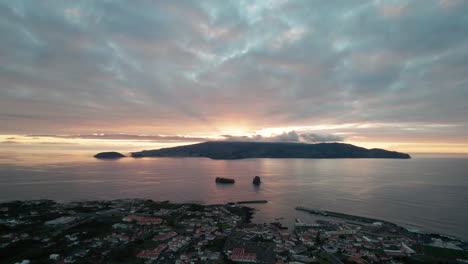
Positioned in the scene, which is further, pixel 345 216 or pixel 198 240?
pixel 345 216

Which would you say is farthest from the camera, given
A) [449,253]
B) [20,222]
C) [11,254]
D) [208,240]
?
[20,222]

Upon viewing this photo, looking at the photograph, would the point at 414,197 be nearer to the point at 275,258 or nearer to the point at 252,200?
the point at 252,200

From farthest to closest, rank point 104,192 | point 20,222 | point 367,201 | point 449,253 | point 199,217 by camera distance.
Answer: point 104,192 < point 367,201 < point 199,217 < point 20,222 < point 449,253

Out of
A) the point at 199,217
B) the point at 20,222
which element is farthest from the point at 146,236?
the point at 20,222

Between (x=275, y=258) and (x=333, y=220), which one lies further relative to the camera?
(x=333, y=220)

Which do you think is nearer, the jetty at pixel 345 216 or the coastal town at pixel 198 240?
the coastal town at pixel 198 240

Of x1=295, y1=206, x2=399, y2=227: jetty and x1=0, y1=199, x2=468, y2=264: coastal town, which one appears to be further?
x1=295, y1=206, x2=399, y2=227: jetty

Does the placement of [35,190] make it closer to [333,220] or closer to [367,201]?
[333,220]
